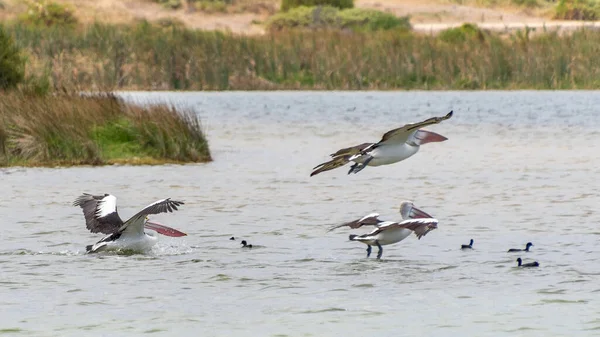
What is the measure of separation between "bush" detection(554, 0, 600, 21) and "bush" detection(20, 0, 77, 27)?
27.9 meters

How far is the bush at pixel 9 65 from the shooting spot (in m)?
29.0

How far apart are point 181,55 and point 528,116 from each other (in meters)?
12.8

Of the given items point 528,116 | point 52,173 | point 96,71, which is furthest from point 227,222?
point 96,71

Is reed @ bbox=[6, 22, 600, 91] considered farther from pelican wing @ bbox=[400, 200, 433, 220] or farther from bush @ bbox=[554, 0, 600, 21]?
bush @ bbox=[554, 0, 600, 21]

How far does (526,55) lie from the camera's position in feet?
159

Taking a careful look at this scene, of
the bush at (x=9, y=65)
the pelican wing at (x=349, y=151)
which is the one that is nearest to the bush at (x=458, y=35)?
the bush at (x=9, y=65)

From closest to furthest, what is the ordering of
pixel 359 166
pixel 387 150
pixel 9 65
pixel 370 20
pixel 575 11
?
pixel 359 166 → pixel 387 150 → pixel 9 65 → pixel 370 20 → pixel 575 11

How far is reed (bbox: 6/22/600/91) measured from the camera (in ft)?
158

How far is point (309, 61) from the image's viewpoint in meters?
50.6

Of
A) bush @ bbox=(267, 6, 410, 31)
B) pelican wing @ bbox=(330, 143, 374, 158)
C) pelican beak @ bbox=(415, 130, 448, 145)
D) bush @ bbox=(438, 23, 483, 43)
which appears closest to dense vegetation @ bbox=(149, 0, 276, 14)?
bush @ bbox=(267, 6, 410, 31)

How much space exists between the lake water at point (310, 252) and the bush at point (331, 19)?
37430mm

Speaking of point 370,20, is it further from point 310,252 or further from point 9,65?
point 310,252


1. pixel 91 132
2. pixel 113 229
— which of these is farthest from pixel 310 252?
pixel 91 132

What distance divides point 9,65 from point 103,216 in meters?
13.7
